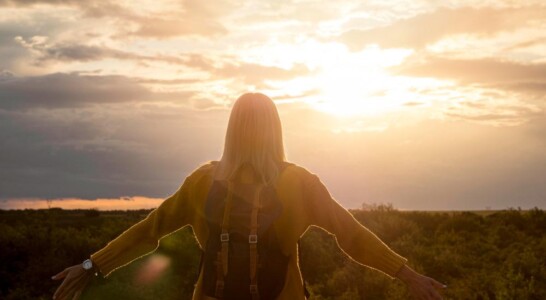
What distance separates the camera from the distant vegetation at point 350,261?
14430 millimetres

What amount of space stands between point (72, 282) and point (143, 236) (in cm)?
56

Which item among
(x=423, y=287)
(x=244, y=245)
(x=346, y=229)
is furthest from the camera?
(x=346, y=229)

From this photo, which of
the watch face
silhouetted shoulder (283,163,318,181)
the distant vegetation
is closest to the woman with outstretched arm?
silhouetted shoulder (283,163,318,181)

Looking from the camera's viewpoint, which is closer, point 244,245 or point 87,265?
point 244,245

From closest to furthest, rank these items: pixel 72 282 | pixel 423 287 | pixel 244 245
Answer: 1. pixel 244 245
2. pixel 423 287
3. pixel 72 282

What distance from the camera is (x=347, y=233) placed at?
4.55 metres

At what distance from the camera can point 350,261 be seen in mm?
16812

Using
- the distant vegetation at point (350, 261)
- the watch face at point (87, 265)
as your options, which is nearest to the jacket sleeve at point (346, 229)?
the watch face at point (87, 265)

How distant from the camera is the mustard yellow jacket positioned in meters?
4.40

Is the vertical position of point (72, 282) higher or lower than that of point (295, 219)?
lower

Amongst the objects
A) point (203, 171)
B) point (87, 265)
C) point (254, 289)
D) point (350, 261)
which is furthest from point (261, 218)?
point (350, 261)

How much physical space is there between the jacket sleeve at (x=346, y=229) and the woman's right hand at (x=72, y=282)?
5.39 feet

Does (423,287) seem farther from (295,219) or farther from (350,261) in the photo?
(350,261)

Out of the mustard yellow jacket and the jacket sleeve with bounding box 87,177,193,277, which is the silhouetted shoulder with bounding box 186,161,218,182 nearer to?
the mustard yellow jacket
